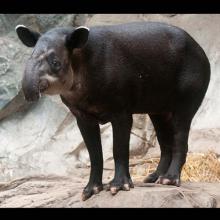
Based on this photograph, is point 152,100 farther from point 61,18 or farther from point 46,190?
point 61,18

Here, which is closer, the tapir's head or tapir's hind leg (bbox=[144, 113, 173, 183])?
the tapir's head

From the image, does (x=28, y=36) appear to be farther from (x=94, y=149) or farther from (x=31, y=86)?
(x=94, y=149)

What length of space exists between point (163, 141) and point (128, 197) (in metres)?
1.43

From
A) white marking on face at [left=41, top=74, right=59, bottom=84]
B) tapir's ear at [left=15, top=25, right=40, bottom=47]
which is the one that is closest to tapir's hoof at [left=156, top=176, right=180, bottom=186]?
white marking on face at [left=41, top=74, right=59, bottom=84]

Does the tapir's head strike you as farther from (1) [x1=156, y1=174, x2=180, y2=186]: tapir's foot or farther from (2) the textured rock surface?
(1) [x1=156, y1=174, x2=180, y2=186]: tapir's foot

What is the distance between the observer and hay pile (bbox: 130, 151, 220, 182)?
10.1 metres

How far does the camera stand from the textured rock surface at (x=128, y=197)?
21.0 ft

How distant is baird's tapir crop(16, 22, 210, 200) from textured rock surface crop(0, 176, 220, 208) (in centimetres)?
15

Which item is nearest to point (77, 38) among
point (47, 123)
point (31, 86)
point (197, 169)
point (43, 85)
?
point (43, 85)

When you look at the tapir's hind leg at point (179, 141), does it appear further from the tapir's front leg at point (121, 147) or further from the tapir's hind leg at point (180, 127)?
the tapir's front leg at point (121, 147)

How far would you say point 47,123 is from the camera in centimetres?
1210

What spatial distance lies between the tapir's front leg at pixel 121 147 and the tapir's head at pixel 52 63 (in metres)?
0.62

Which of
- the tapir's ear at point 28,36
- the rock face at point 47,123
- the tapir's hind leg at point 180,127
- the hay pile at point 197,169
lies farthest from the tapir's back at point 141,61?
the rock face at point 47,123

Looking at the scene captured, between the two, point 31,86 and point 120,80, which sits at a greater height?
point 31,86
